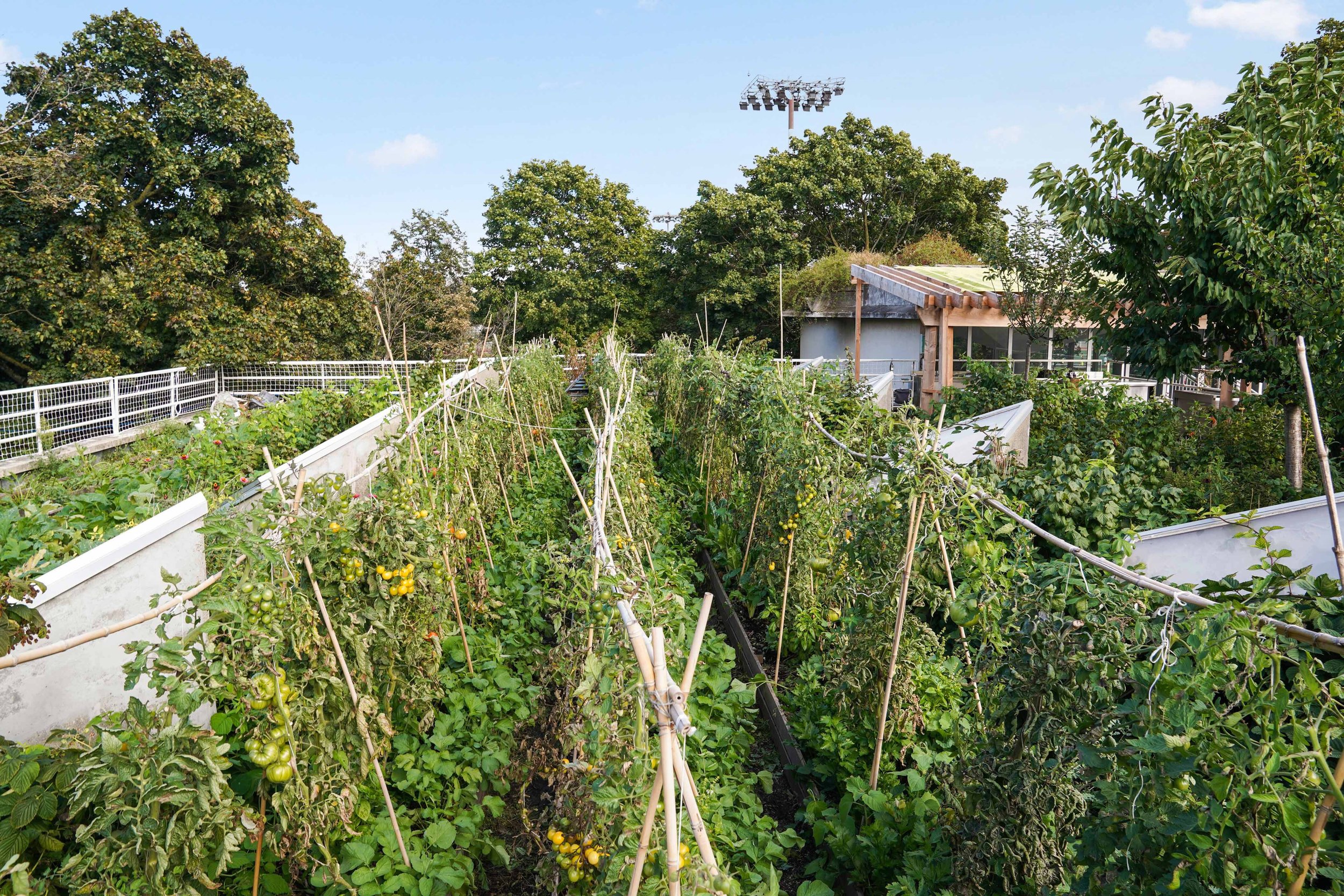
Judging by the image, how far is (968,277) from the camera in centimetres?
1602

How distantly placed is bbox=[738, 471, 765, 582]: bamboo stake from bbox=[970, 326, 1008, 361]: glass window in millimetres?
12371

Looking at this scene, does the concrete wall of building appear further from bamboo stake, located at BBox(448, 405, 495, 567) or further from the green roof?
bamboo stake, located at BBox(448, 405, 495, 567)

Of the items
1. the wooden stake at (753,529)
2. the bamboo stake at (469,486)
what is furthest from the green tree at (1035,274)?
the bamboo stake at (469,486)

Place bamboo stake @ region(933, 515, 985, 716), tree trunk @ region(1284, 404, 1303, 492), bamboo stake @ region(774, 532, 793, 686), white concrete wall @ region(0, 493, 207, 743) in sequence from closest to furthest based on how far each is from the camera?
1. white concrete wall @ region(0, 493, 207, 743)
2. bamboo stake @ region(933, 515, 985, 716)
3. bamboo stake @ region(774, 532, 793, 686)
4. tree trunk @ region(1284, 404, 1303, 492)

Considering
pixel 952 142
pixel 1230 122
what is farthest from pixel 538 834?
pixel 952 142

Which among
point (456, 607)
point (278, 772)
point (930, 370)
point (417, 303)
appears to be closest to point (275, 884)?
point (278, 772)

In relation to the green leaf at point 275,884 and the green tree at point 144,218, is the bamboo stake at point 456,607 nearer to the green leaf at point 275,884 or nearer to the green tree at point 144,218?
the green leaf at point 275,884

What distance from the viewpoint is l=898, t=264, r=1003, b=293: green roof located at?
12648 mm

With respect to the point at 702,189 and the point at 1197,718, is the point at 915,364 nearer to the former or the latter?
the point at 702,189

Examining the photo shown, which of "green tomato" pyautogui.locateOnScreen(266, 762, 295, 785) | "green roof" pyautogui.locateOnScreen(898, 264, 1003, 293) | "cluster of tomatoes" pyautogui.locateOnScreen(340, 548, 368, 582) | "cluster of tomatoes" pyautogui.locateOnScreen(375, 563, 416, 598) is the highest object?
"green roof" pyautogui.locateOnScreen(898, 264, 1003, 293)

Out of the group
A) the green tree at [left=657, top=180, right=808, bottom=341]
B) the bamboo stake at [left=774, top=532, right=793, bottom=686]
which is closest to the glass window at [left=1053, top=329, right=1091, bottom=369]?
the green tree at [left=657, top=180, right=808, bottom=341]

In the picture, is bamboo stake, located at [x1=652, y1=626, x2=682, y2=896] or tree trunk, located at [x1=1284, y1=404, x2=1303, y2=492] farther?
tree trunk, located at [x1=1284, y1=404, x2=1303, y2=492]

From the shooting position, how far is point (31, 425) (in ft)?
38.2

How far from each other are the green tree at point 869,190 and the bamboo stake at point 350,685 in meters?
21.9
